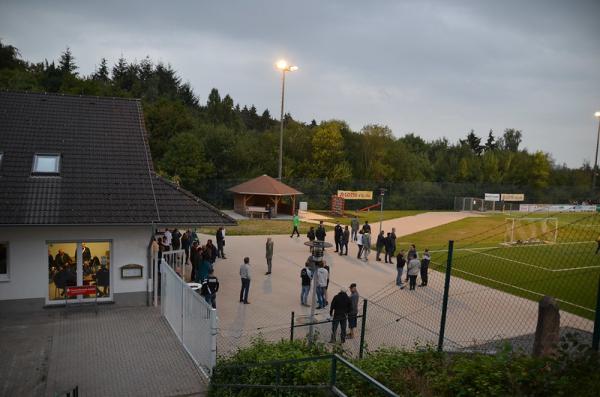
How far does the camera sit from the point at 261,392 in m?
7.79

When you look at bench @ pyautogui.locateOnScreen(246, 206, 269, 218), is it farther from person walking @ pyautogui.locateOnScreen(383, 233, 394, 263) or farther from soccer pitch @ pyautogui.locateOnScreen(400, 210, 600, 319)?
person walking @ pyautogui.locateOnScreen(383, 233, 394, 263)

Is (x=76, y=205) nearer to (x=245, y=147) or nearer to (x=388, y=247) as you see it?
(x=388, y=247)

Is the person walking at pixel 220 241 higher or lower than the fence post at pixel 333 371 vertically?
lower

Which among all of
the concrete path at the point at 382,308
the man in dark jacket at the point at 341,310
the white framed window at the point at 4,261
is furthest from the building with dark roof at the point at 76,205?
the man in dark jacket at the point at 341,310

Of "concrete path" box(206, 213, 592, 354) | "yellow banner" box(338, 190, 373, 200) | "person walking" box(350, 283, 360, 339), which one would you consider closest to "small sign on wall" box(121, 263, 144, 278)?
"concrete path" box(206, 213, 592, 354)

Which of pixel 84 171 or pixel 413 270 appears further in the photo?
pixel 413 270

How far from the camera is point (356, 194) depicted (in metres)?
44.3

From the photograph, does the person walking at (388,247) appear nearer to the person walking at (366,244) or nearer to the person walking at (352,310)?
the person walking at (366,244)

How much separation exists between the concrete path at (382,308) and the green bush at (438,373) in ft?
8.29

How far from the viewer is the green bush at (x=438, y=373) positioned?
5.64 metres

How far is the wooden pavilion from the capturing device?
36688 mm

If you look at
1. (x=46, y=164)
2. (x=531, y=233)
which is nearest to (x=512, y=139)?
(x=531, y=233)

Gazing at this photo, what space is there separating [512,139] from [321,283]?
108634 mm

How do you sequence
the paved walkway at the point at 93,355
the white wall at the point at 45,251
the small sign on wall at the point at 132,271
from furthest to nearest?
the small sign on wall at the point at 132,271
the white wall at the point at 45,251
the paved walkway at the point at 93,355
